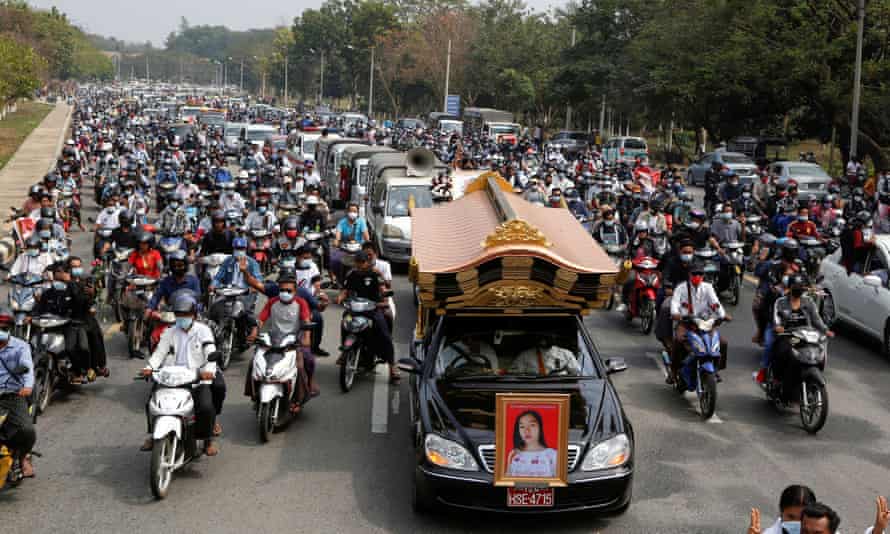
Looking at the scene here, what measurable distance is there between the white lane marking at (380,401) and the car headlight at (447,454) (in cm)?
281

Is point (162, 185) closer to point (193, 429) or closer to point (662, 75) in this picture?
point (193, 429)

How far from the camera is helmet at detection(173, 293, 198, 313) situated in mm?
9969

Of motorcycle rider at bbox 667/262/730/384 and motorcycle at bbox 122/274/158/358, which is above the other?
motorcycle rider at bbox 667/262/730/384

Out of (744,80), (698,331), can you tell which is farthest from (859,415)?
(744,80)

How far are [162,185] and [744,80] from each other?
28774 millimetres

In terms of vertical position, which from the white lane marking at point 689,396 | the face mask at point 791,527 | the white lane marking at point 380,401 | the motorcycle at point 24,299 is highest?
the face mask at point 791,527

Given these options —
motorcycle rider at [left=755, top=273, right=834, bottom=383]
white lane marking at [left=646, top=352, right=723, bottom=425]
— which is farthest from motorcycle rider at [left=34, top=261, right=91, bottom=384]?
motorcycle rider at [left=755, top=273, right=834, bottom=383]

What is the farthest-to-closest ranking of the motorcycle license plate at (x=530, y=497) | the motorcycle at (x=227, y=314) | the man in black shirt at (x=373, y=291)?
the motorcycle at (x=227, y=314), the man in black shirt at (x=373, y=291), the motorcycle license plate at (x=530, y=497)

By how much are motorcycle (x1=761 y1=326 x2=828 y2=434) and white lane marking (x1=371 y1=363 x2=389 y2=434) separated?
4268 mm

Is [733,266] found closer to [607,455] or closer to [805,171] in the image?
[607,455]

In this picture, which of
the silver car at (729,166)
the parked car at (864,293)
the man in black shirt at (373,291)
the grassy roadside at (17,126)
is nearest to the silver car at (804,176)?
the silver car at (729,166)

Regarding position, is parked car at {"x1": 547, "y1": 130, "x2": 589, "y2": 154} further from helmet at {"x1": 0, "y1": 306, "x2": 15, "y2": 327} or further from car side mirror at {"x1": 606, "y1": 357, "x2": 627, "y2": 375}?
helmet at {"x1": 0, "y1": 306, "x2": 15, "y2": 327}

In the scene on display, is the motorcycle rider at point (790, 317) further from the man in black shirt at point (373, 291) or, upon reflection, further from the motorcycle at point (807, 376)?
the man in black shirt at point (373, 291)

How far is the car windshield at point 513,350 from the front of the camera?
9.60 m
